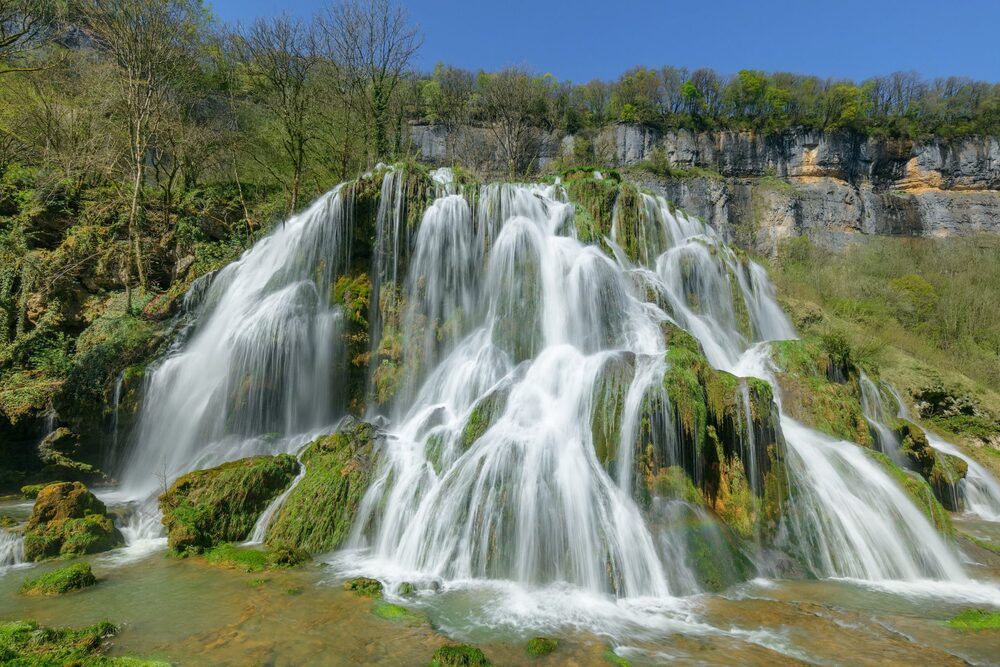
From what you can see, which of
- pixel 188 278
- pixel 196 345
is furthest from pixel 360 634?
pixel 188 278

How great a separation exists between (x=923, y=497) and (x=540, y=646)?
6407 millimetres

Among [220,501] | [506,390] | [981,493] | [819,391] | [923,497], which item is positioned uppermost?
[819,391]

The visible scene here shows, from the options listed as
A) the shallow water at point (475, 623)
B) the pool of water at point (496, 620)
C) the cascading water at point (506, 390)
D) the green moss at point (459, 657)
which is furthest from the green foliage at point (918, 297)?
the green moss at point (459, 657)

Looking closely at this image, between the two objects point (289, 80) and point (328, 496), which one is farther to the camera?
point (289, 80)

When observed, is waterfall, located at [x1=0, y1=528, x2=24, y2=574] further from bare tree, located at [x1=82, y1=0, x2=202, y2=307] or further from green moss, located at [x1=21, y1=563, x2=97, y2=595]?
bare tree, located at [x1=82, y1=0, x2=202, y2=307]

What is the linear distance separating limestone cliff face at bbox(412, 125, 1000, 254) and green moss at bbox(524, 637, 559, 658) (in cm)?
4716

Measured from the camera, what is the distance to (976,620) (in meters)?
4.79

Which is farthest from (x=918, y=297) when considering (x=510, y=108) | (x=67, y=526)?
(x=67, y=526)

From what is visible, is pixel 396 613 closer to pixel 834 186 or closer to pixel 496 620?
pixel 496 620

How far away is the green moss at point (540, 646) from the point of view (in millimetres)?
4070

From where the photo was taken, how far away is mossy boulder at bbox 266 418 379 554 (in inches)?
262

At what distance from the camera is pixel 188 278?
13539 mm

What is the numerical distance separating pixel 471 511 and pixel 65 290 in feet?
41.4

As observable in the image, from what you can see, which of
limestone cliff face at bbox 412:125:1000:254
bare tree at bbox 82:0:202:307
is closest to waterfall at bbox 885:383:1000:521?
bare tree at bbox 82:0:202:307
